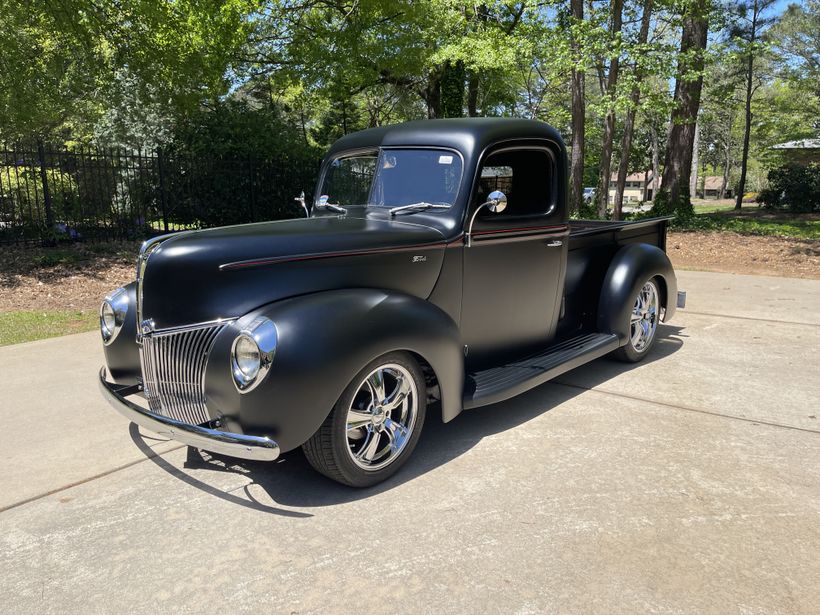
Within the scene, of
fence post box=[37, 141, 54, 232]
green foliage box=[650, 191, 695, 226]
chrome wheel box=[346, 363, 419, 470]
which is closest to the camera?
chrome wheel box=[346, 363, 419, 470]

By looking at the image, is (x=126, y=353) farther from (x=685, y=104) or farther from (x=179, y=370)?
(x=685, y=104)

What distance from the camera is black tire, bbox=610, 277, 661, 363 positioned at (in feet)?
16.6

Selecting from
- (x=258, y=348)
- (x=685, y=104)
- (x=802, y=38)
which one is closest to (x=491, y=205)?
(x=258, y=348)

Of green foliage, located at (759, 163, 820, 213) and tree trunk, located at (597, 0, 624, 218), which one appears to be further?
green foliage, located at (759, 163, 820, 213)

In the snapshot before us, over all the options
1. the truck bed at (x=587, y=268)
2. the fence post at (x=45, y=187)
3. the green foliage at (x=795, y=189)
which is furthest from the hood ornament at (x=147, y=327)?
the green foliage at (x=795, y=189)

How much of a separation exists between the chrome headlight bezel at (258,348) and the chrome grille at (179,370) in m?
0.22

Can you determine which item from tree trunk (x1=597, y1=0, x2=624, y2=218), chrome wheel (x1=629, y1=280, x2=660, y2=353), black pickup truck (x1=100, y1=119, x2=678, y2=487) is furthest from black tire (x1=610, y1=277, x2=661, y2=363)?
tree trunk (x1=597, y1=0, x2=624, y2=218)

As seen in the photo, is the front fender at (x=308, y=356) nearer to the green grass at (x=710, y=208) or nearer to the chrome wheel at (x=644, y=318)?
the chrome wheel at (x=644, y=318)

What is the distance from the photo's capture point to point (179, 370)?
303 cm

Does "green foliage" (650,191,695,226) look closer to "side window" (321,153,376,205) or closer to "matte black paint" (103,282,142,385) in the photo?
"side window" (321,153,376,205)

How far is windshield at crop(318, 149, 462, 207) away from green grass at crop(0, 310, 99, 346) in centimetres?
399

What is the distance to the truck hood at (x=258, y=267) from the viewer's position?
2.95 m

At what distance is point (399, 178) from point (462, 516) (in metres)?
2.13

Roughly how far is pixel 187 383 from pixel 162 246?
2.28ft
